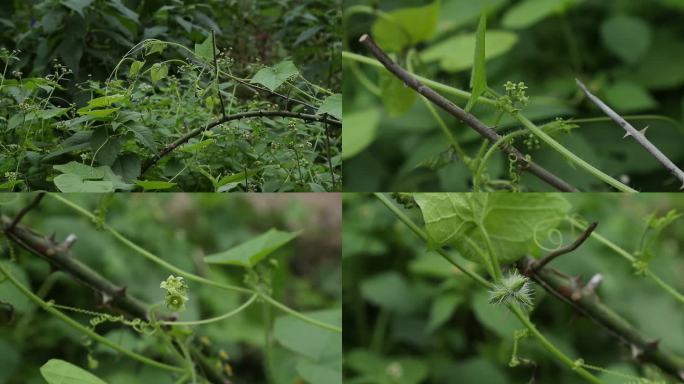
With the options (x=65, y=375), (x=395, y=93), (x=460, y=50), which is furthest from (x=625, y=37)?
(x=65, y=375)

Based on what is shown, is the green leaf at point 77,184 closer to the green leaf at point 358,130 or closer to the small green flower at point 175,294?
the small green flower at point 175,294

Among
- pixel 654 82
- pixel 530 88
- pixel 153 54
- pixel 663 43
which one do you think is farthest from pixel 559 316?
pixel 153 54

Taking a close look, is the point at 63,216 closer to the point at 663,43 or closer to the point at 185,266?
the point at 185,266

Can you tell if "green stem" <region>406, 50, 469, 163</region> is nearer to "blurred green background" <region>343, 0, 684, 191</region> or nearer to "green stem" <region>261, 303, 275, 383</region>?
"blurred green background" <region>343, 0, 684, 191</region>

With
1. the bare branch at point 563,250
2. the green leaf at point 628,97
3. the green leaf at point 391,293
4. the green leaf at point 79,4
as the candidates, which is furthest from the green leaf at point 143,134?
the green leaf at point 628,97

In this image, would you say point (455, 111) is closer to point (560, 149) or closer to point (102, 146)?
point (560, 149)

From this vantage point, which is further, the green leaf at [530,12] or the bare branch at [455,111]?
the green leaf at [530,12]

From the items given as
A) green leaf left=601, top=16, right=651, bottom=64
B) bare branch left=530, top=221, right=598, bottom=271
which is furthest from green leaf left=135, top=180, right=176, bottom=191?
green leaf left=601, top=16, right=651, bottom=64

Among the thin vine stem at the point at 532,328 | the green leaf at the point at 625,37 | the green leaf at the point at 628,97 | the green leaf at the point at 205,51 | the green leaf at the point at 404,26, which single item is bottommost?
the thin vine stem at the point at 532,328
